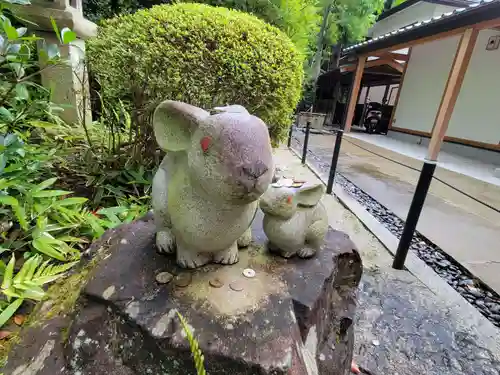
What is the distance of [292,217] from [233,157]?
509 millimetres

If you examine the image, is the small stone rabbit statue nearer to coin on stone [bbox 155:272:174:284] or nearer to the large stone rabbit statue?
the large stone rabbit statue

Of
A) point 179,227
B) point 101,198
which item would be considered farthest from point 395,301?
point 101,198

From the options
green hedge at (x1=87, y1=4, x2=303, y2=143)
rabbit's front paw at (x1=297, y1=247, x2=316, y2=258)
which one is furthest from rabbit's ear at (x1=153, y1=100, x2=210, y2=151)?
green hedge at (x1=87, y1=4, x2=303, y2=143)

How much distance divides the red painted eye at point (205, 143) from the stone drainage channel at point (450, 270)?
2371 mm

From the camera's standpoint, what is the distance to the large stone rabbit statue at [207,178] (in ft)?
3.06

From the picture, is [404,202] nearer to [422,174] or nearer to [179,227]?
[422,174]

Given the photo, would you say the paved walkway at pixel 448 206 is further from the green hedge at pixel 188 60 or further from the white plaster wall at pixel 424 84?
the white plaster wall at pixel 424 84

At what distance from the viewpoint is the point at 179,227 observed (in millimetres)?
1134

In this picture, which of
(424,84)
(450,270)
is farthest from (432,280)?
(424,84)

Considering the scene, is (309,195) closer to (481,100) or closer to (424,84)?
(481,100)

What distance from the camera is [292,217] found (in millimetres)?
1315

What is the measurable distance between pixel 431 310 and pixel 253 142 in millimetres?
1984

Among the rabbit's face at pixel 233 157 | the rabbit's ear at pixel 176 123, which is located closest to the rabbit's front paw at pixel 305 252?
the rabbit's face at pixel 233 157

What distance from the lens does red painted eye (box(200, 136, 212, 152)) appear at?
96 centimetres
